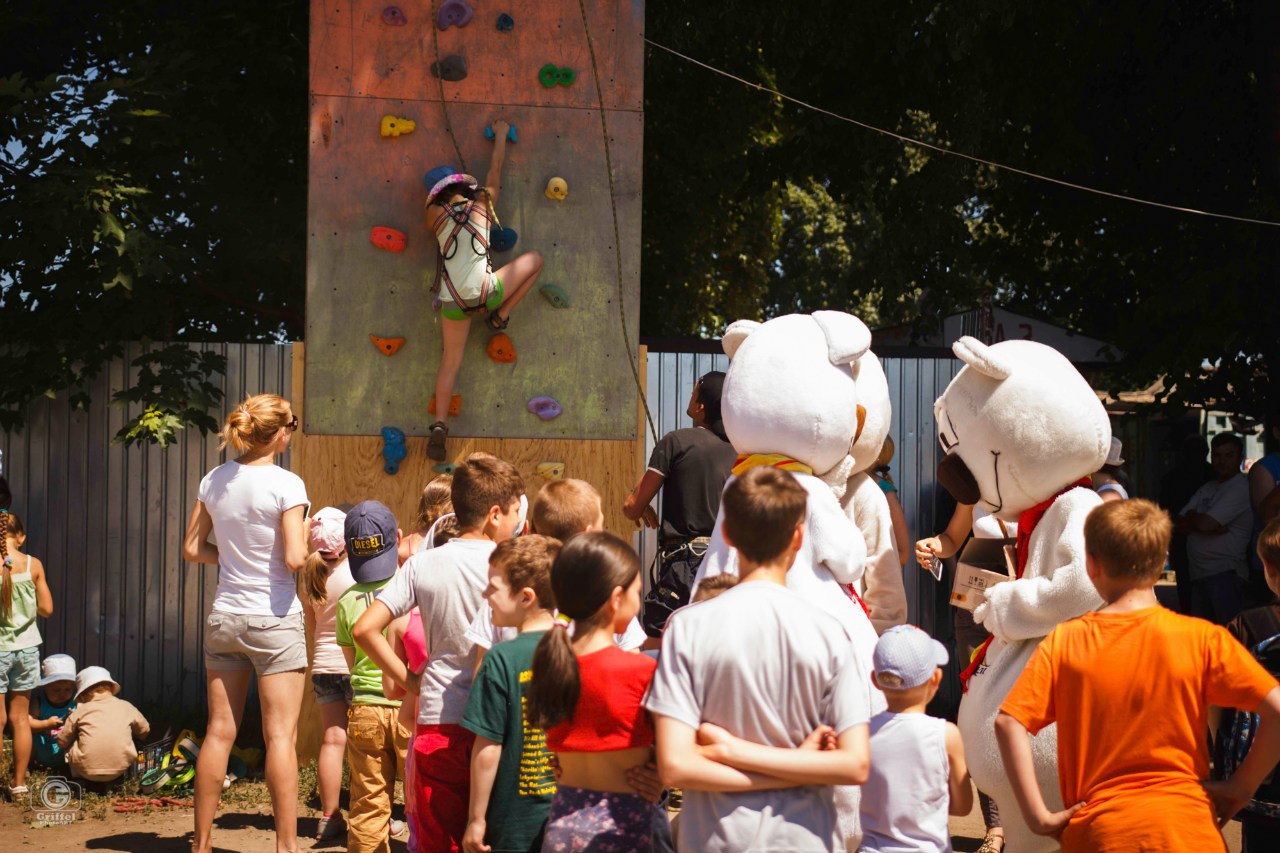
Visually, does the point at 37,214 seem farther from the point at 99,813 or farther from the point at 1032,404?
the point at 1032,404

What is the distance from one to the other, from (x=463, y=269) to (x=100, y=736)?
2.96 meters

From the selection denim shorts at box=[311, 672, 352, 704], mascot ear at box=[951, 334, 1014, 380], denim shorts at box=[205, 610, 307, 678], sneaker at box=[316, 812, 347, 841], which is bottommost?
sneaker at box=[316, 812, 347, 841]

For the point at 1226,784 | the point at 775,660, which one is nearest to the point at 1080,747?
the point at 1226,784

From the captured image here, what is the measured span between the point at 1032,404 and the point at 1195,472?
20.9ft

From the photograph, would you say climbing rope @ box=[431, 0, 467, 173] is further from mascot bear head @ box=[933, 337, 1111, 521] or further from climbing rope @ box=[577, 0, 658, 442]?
mascot bear head @ box=[933, 337, 1111, 521]

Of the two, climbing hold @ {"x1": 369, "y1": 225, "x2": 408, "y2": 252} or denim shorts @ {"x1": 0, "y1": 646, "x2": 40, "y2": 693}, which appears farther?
climbing hold @ {"x1": 369, "y1": 225, "x2": 408, "y2": 252}

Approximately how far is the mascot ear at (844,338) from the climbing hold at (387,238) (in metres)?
3.26

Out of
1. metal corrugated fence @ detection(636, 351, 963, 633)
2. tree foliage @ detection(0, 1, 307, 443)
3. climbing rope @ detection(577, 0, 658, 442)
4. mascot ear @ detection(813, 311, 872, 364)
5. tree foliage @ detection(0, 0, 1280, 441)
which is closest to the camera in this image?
mascot ear @ detection(813, 311, 872, 364)

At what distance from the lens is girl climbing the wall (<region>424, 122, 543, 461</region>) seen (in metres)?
7.03

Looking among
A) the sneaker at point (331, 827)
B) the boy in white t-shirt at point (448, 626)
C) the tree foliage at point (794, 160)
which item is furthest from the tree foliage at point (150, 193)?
the boy in white t-shirt at point (448, 626)

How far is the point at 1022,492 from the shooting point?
4.54 m

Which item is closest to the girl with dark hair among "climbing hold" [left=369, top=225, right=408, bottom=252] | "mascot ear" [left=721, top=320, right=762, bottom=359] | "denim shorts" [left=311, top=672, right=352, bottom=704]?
"mascot ear" [left=721, top=320, right=762, bottom=359]

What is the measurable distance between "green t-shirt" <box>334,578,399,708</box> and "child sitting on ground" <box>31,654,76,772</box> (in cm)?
261

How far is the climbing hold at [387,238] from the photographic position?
7270 mm
